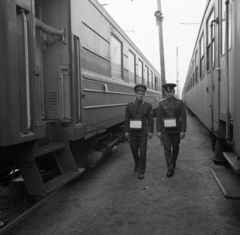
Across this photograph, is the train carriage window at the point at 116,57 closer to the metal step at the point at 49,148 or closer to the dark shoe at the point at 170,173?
the dark shoe at the point at 170,173

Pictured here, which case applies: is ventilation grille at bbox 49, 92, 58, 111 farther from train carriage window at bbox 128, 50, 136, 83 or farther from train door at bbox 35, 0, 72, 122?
train carriage window at bbox 128, 50, 136, 83

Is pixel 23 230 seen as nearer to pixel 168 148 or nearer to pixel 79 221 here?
pixel 79 221

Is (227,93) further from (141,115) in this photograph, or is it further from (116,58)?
(116,58)

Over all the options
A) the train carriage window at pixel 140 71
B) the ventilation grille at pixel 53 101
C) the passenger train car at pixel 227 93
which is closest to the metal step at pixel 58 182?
the ventilation grille at pixel 53 101

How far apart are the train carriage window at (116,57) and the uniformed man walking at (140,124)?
125 centimetres

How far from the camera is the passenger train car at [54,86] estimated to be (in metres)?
2.64

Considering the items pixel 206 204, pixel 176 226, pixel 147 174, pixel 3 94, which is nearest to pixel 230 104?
pixel 206 204

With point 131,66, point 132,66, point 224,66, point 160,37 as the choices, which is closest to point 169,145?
point 224,66

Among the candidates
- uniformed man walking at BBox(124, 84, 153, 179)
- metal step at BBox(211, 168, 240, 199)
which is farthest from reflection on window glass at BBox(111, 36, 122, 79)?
metal step at BBox(211, 168, 240, 199)

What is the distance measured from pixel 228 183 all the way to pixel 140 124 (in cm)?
216

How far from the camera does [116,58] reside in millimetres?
6172

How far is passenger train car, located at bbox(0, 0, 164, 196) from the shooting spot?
2.64 metres

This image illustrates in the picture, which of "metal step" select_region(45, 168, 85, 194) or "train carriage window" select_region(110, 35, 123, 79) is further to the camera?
"train carriage window" select_region(110, 35, 123, 79)

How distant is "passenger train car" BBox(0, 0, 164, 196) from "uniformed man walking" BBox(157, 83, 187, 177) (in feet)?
3.78
